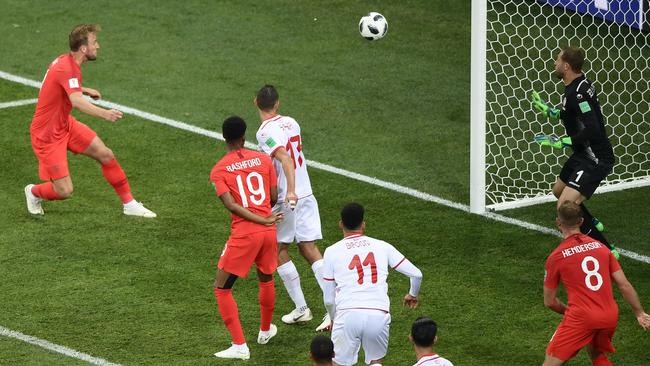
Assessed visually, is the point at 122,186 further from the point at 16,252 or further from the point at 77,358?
the point at 77,358

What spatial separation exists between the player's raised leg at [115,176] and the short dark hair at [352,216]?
456 cm

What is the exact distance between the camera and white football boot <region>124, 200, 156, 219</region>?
43.0 feet

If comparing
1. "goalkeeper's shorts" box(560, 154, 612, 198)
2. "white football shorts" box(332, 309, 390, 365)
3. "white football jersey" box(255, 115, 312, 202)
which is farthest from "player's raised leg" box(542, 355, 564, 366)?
"goalkeeper's shorts" box(560, 154, 612, 198)

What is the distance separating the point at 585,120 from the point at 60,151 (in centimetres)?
516

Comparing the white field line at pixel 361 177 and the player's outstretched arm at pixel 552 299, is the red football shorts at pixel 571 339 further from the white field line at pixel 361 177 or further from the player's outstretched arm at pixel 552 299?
the white field line at pixel 361 177

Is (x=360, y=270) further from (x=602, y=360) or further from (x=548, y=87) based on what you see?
(x=548, y=87)

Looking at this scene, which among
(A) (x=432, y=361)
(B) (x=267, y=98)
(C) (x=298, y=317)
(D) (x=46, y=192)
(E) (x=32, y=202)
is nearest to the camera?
(A) (x=432, y=361)

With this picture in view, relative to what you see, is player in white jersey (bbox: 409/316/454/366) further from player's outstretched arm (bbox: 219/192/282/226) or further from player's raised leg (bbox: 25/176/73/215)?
player's raised leg (bbox: 25/176/73/215)

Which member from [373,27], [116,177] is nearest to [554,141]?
[373,27]

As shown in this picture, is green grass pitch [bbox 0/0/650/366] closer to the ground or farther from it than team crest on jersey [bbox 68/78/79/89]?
closer to the ground

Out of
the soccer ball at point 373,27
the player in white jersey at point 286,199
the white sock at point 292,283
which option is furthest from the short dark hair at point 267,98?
the soccer ball at point 373,27

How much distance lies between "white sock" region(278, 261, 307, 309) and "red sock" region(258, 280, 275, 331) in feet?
1.26

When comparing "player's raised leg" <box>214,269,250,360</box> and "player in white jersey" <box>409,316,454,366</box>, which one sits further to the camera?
"player's raised leg" <box>214,269,250,360</box>

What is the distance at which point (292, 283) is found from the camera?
10.7 m
